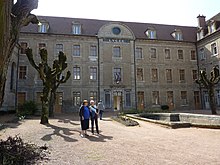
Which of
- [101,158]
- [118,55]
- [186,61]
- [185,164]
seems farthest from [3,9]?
[186,61]

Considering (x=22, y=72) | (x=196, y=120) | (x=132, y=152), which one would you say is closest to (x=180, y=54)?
(x=196, y=120)

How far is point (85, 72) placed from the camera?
86.1ft

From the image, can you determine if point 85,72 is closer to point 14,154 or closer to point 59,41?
point 59,41

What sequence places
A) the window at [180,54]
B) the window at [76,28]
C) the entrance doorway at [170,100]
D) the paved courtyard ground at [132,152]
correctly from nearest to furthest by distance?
the paved courtyard ground at [132,152] < the window at [76,28] < the entrance doorway at [170,100] < the window at [180,54]

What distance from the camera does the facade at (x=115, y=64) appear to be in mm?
→ 25312

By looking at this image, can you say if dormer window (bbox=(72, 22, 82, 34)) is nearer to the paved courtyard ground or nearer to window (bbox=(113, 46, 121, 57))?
window (bbox=(113, 46, 121, 57))

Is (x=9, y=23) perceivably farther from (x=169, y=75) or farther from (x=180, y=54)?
(x=180, y=54)

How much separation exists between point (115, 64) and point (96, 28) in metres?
5.74

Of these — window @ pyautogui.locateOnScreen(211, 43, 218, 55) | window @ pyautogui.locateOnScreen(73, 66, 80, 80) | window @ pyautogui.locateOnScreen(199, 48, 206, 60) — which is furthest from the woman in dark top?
window @ pyautogui.locateOnScreen(199, 48, 206, 60)

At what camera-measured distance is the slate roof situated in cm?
2691

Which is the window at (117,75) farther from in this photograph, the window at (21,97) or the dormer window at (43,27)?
the window at (21,97)

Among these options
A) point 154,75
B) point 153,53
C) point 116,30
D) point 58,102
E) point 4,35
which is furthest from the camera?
point 153,53

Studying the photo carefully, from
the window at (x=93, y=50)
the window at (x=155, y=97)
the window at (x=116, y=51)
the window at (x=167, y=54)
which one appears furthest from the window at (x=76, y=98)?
the window at (x=167, y=54)

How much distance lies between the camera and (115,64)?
27.2m
